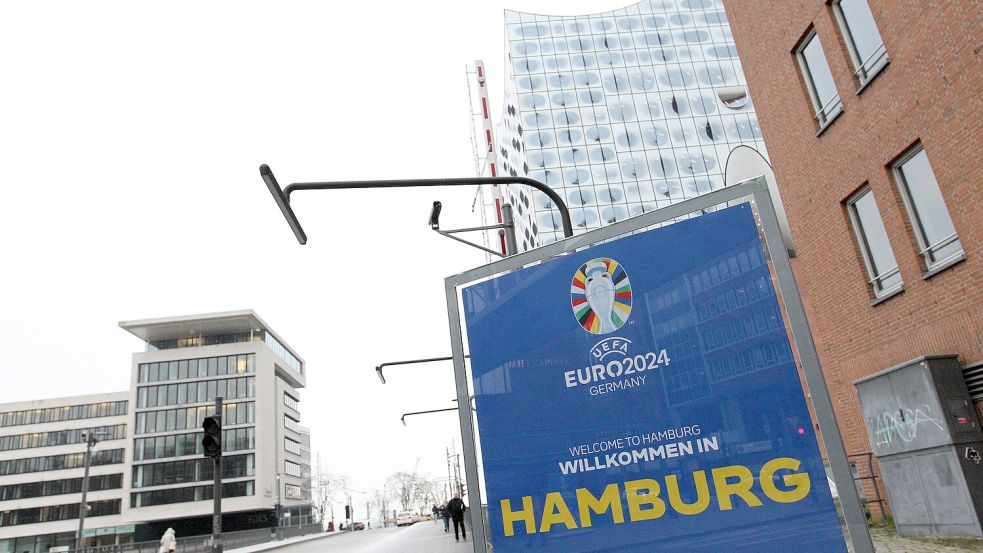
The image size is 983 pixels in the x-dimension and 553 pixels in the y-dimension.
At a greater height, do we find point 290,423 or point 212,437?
point 290,423

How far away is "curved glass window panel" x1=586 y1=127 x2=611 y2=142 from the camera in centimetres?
5212

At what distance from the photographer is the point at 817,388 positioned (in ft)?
9.48

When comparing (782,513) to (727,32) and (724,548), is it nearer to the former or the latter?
(724,548)

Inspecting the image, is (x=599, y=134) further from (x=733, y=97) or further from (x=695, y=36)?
(x=695, y=36)

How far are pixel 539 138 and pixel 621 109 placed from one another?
7153 mm


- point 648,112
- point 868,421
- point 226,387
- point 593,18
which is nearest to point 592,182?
point 648,112

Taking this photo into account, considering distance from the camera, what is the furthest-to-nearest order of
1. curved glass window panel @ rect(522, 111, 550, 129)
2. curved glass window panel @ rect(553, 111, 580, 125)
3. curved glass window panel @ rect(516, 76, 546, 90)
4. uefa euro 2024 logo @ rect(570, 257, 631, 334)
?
curved glass window panel @ rect(516, 76, 546, 90)
curved glass window panel @ rect(553, 111, 580, 125)
curved glass window panel @ rect(522, 111, 550, 129)
uefa euro 2024 logo @ rect(570, 257, 631, 334)

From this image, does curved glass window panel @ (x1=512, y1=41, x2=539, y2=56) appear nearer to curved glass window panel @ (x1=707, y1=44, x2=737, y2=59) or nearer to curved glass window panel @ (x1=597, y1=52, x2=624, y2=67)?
curved glass window panel @ (x1=597, y1=52, x2=624, y2=67)

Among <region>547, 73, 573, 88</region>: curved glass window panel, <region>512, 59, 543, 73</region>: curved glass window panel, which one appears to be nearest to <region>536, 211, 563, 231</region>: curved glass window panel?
<region>547, 73, 573, 88</region>: curved glass window panel

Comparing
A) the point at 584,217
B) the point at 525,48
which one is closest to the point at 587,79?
the point at 525,48

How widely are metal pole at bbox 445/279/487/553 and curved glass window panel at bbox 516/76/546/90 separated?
170ft

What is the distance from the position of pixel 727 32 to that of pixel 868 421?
50883 millimetres

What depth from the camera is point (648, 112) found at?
52.8 metres

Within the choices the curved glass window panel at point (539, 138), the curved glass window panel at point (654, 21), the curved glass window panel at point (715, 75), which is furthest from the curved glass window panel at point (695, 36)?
the curved glass window panel at point (539, 138)
